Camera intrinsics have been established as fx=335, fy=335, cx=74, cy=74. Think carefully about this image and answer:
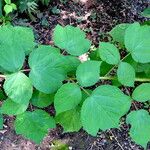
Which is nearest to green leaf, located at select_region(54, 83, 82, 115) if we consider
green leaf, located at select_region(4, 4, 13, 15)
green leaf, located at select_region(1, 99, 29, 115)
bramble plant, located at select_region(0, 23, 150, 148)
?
bramble plant, located at select_region(0, 23, 150, 148)

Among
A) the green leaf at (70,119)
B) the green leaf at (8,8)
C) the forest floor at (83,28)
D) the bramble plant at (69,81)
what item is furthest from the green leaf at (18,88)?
the green leaf at (8,8)

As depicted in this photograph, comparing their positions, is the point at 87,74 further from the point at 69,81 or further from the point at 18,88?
the point at 18,88

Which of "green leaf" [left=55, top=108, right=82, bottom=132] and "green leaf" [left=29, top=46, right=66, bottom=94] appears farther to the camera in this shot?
"green leaf" [left=55, top=108, right=82, bottom=132]

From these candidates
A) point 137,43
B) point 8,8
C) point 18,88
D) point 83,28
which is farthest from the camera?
point 83,28

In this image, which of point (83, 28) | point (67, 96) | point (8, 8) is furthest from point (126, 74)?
point (83, 28)

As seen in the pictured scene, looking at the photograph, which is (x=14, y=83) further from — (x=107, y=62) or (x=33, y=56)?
(x=107, y=62)

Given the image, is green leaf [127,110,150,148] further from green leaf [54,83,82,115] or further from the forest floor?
the forest floor
